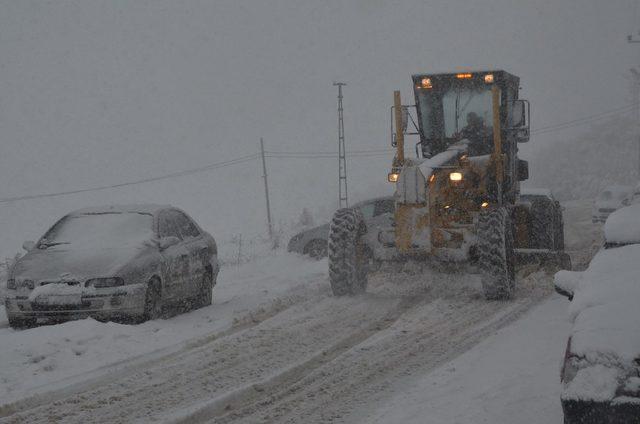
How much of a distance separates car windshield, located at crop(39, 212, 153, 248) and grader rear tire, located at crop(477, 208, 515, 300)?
4.55 meters

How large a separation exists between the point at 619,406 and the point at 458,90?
9339mm

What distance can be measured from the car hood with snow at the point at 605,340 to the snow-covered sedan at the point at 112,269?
19.8 ft

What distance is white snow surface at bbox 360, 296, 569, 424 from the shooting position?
16.6 feet

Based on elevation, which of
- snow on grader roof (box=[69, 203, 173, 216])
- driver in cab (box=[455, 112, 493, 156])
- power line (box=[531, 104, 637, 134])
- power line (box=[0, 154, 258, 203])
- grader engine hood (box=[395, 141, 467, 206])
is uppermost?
power line (box=[531, 104, 637, 134])

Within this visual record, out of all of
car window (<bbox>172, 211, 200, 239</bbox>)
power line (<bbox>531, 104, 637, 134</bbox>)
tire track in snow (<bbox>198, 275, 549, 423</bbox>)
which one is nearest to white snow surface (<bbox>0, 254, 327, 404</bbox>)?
car window (<bbox>172, 211, 200, 239</bbox>)

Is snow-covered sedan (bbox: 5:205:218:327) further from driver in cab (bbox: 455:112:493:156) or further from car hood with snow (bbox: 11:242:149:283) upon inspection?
driver in cab (bbox: 455:112:493:156)

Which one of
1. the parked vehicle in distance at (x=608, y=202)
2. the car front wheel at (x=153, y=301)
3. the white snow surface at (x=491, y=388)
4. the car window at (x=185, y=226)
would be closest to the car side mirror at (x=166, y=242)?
the car front wheel at (x=153, y=301)

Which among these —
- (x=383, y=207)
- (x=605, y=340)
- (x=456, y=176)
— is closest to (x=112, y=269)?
(x=456, y=176)

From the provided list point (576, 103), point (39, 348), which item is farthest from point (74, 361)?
point (576, 103)

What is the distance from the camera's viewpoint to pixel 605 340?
3.59 meters

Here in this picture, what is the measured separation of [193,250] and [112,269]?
208cm

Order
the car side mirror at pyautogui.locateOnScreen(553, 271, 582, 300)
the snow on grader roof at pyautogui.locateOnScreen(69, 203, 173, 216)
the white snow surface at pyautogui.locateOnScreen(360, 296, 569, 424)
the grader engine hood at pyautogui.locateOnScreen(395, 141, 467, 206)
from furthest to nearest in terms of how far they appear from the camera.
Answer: the snow on grader roof at pyautogui.locateOnScreen(69, 203, 173, 216), the grader engine hood at pyautogui.locateOnScreen(395, 141, 467, 206), the white snow surface at pyautogui.locateOnScreen(360, 296, 569, 424), the car side mirror at pyautogui.locateOnScreen(553, 271, 582, 300)

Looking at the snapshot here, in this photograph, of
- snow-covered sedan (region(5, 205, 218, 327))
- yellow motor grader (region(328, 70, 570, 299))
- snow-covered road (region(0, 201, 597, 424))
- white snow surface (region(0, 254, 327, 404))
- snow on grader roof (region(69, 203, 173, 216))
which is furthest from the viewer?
snow on grader roof (region(69, 203, 173, 216))

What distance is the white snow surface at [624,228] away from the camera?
17.4 ft
